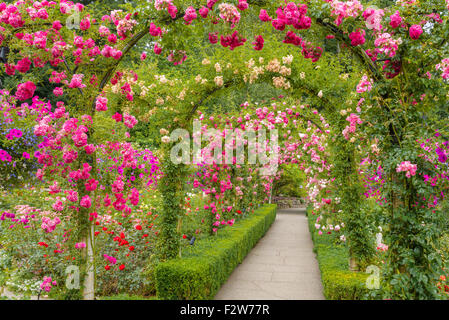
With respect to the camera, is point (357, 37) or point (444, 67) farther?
point (357, 37)

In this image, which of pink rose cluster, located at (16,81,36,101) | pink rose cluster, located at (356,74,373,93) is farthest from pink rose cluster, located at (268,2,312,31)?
pink rose cluster, located at (16,81,36,101)

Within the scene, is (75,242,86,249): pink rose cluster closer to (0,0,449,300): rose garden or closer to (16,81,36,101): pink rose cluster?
(0,0,449,300): rose garden

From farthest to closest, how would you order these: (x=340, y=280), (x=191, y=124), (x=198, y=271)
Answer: (x=191, y=124)
(x=340, y=280)
(x=198, y=271)

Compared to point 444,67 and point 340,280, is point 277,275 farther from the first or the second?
point 444,67

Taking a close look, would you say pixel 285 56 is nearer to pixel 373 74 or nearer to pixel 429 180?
pixel 373 74

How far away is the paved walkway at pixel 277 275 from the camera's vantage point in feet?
14.4

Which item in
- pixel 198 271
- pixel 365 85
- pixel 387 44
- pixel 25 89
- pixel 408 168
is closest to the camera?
pixel 408 168

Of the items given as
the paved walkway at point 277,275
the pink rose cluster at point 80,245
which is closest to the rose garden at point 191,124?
the pink rose cluster at point 80,245

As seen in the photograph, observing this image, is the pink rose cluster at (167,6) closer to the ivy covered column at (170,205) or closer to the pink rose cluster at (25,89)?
the pink rose cluster at (25,89)

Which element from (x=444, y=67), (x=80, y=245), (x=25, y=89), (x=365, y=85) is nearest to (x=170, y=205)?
(x=80, y=245)

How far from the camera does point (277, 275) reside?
5.27 meters

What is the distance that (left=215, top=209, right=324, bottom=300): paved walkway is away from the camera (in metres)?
4.39

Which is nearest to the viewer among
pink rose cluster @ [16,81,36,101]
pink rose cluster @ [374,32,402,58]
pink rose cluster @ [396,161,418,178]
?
pink rose cluster @ [396,161,418,178]

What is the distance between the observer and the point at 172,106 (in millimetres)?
4703
